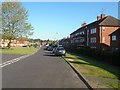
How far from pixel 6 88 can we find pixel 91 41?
61574 mm

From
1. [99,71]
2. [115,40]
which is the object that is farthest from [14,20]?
[99,71]

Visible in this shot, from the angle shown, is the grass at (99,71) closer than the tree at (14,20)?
Yes

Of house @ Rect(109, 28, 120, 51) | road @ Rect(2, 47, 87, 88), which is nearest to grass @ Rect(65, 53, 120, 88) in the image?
road @ Rect(2, 47, 87, 88)

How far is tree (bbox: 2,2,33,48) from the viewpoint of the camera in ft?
222

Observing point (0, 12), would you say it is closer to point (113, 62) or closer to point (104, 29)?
point (104, 29)

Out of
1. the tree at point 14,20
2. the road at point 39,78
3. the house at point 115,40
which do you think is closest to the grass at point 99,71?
the road at point 39,78

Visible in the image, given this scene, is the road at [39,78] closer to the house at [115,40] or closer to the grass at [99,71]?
the grass at [99,71]

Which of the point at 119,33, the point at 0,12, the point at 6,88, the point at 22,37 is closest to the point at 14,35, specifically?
the point at 22,37

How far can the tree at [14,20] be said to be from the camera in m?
67.8

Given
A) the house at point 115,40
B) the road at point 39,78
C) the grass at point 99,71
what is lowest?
the grass at point 99,71

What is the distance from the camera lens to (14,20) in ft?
222

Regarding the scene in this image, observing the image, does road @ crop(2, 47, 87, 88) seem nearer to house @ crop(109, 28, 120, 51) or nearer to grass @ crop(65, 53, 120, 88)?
grass @ crop(65, 53, 120, 88)

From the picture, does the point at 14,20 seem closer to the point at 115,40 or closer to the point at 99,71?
the point at 115,40

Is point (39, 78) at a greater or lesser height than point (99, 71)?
greater
